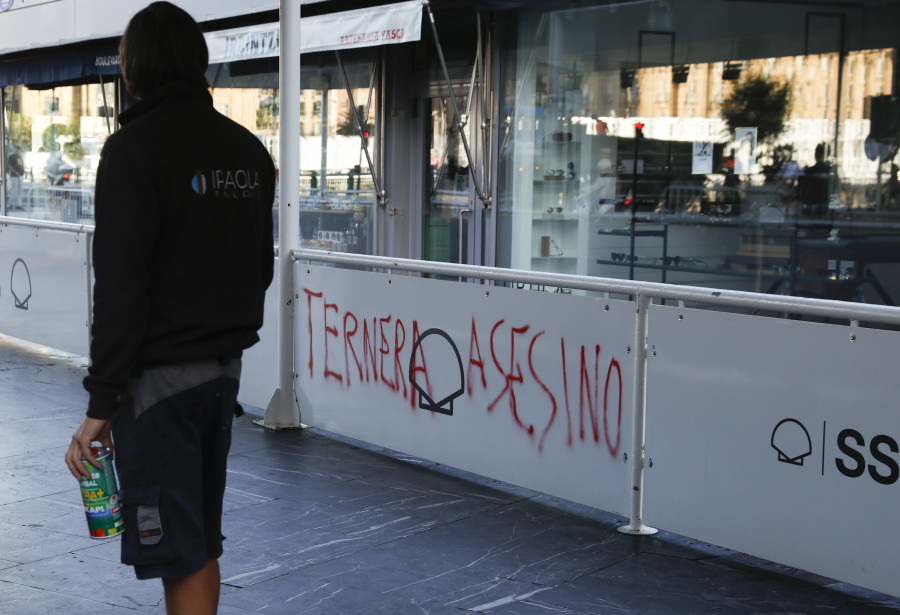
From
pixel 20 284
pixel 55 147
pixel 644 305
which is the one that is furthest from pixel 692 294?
pixel 55 147

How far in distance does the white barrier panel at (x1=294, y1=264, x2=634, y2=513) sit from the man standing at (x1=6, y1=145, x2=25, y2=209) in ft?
46.1

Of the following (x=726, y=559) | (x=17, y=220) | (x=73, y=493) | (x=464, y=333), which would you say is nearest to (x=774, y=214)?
(x=464, y=333)

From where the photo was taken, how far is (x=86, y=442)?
9.76 feet

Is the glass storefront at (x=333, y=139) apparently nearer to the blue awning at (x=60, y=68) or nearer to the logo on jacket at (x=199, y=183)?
the blue awning at (x=60, y=68)

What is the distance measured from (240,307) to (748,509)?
264cm

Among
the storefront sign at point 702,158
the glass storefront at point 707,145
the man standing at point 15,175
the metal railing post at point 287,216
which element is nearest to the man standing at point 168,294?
the metal railing post at point 287,216

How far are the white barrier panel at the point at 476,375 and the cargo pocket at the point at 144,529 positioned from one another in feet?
9.06

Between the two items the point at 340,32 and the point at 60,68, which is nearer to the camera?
the point at 340,32

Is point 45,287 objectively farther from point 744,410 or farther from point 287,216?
point 744,410

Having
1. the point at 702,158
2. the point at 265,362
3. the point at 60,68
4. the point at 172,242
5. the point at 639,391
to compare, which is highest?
the point at 60,68

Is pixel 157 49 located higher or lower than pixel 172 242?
higher

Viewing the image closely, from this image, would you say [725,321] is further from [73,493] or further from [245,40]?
[245,40]

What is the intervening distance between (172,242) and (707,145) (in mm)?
6424

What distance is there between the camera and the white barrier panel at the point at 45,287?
9641 millimetres
